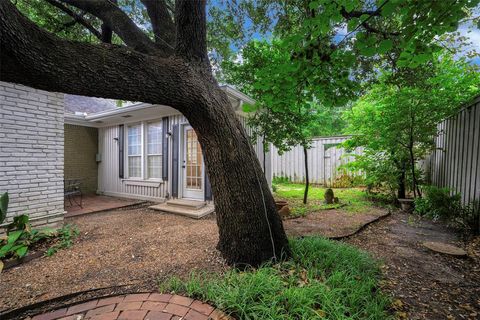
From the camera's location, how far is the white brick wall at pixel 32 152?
3.73 metres

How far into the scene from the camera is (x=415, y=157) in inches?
244

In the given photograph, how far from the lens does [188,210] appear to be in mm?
5453

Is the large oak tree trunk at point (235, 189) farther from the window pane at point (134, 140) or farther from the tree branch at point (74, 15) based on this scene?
the window pane at point (134, 140)

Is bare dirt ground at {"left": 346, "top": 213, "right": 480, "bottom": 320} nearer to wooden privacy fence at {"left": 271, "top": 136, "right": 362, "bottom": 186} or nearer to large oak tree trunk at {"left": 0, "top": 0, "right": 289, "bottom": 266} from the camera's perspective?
large oak tree trunk at {"left": 0, "top": 0, "right": 289, "bottom": 266}

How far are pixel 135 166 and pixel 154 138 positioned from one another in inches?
51.5

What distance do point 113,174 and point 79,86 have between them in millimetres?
7287

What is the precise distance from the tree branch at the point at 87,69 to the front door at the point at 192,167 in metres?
3.84

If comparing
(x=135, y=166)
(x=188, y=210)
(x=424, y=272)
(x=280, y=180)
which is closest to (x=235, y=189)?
(x=424, y=272)

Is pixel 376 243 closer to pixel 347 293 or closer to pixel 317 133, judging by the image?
pixel 347 293

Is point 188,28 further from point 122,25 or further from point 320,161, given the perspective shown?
point 320,161

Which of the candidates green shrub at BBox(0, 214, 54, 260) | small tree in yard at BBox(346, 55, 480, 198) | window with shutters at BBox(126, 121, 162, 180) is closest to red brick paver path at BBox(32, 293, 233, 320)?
green shrub at BBox(0, 214, 54, 260)

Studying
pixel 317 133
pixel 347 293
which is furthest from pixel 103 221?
pixel 317 133

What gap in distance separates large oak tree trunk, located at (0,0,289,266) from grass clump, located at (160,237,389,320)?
0.37 metres

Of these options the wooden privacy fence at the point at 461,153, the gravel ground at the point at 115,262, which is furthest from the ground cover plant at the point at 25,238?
the wooden privacy fence at the point at 461,153
